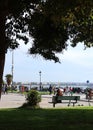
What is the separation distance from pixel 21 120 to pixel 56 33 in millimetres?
3877

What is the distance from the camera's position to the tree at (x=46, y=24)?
1689cm

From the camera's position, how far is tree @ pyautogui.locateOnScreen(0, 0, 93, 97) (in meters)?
16.9

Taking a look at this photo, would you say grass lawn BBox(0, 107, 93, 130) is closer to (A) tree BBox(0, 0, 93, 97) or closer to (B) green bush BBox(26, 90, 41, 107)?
(A) tree BBox(0, 0, 93, 97)

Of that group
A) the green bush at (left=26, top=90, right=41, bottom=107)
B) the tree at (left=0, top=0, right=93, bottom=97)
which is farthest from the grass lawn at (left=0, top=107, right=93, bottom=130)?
the green bush at (left=26, top=90, right=41, bottom=107)

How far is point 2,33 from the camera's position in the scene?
683 inches

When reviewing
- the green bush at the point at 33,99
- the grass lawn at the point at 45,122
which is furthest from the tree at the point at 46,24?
the green bush at the point at 33,99

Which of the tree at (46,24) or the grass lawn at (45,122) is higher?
the tree at (46,24)

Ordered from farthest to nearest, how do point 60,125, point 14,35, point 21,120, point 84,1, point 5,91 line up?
1. point 5,91
2. point 14,35
3. point 21,120
4. point 60,125
5. point 84,1

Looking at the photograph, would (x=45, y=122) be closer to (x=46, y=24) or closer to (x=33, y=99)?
(x=46, y=24)

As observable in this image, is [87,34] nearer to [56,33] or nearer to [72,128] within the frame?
[56,33]

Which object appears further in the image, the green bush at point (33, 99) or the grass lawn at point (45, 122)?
the green bush at point (33, 99)

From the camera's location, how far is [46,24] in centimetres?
1973

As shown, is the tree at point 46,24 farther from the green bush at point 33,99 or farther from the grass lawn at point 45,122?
the green bush at point 33,99

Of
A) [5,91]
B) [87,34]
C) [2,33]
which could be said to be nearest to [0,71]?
[2,33]
